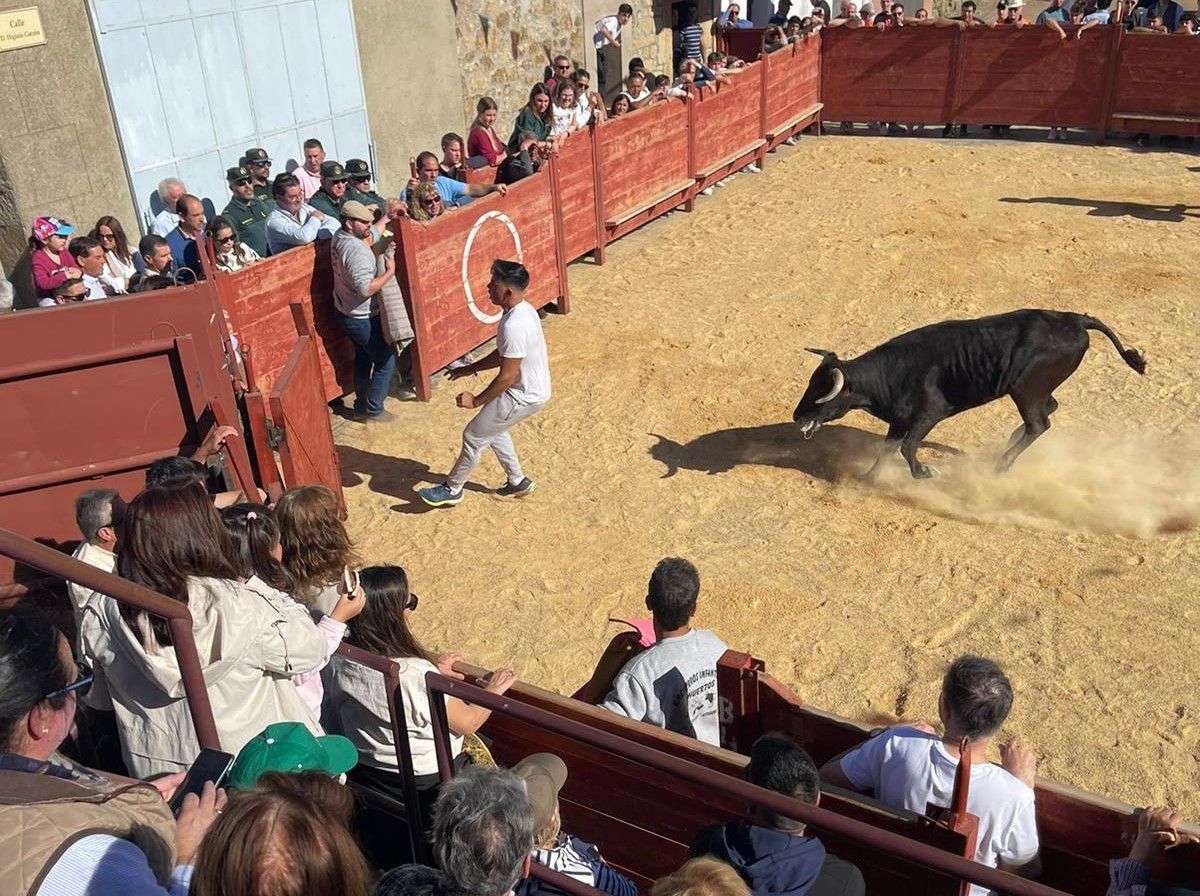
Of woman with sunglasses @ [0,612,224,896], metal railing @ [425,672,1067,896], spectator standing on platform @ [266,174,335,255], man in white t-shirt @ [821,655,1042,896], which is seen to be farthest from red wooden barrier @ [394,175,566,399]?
woman with sunglasses @ [0,612,224,896]

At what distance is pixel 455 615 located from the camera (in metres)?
6.77

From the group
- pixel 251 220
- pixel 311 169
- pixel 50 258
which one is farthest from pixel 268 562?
pixel 311 169

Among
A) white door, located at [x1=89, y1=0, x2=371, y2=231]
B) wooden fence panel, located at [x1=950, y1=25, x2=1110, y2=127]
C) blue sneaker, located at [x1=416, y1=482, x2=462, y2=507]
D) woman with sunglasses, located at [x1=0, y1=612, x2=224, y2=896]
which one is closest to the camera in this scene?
woman with sunglasses, located at [x1=0, y1=612, x2=224, y2=896]

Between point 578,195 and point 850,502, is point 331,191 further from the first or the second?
point 850,502

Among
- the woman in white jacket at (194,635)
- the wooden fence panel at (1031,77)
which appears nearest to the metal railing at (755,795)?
the woman in white jacket at (194,635)

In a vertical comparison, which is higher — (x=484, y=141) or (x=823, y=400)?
(x=484, y=141)

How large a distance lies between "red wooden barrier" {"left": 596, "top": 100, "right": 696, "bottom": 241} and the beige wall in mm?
4958

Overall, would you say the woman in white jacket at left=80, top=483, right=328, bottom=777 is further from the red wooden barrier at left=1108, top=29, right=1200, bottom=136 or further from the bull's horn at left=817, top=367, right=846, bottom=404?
the red wooden barrier at left=1108, top=29, right=1200, bottom=136

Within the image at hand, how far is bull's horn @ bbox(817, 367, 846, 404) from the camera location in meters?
7.92

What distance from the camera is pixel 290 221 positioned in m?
9.34

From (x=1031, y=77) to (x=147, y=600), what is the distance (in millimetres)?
17312

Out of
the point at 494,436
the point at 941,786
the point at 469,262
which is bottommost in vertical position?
the point at 494,436

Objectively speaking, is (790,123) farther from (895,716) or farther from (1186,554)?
(895,716)

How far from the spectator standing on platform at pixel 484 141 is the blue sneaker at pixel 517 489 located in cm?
505
